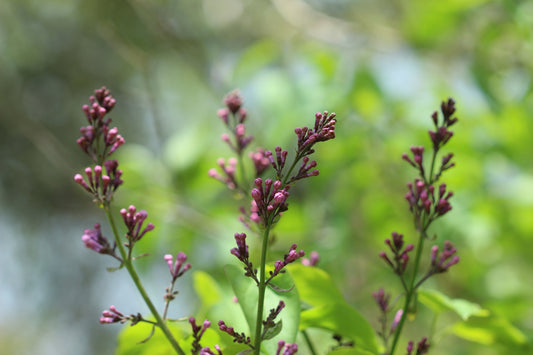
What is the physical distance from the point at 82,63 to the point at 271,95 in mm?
1704

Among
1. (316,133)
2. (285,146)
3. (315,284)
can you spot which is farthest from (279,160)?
(285,146)

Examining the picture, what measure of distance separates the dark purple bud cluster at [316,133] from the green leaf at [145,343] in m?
0.18

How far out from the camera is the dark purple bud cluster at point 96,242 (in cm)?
33

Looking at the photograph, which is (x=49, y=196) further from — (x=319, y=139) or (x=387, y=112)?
(x=319, y=139)

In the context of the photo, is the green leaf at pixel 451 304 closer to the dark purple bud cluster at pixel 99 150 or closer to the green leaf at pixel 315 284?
the green leaf at pixel 315 284

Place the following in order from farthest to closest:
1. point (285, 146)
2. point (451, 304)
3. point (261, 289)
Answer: point (285, 146) → point (451, 304) → point (261, 289)

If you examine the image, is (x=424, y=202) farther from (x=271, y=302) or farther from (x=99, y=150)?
(x=99, y=150)

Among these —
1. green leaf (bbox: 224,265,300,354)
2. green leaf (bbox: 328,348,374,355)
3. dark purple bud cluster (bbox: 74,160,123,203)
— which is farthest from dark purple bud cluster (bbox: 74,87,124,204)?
green leaf (bbox: 328,348,374,355)

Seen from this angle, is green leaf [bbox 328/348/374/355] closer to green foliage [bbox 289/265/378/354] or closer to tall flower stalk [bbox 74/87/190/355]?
green foliage [bbox 289/265/378/354]

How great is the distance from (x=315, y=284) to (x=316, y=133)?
0.47 feet

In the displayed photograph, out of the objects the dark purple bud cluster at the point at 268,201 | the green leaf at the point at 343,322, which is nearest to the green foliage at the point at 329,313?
the green leaf at the point at 343,322

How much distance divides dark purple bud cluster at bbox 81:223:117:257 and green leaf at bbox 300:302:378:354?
15 cm

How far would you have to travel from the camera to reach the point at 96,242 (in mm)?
338

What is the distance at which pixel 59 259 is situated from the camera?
2.20m
